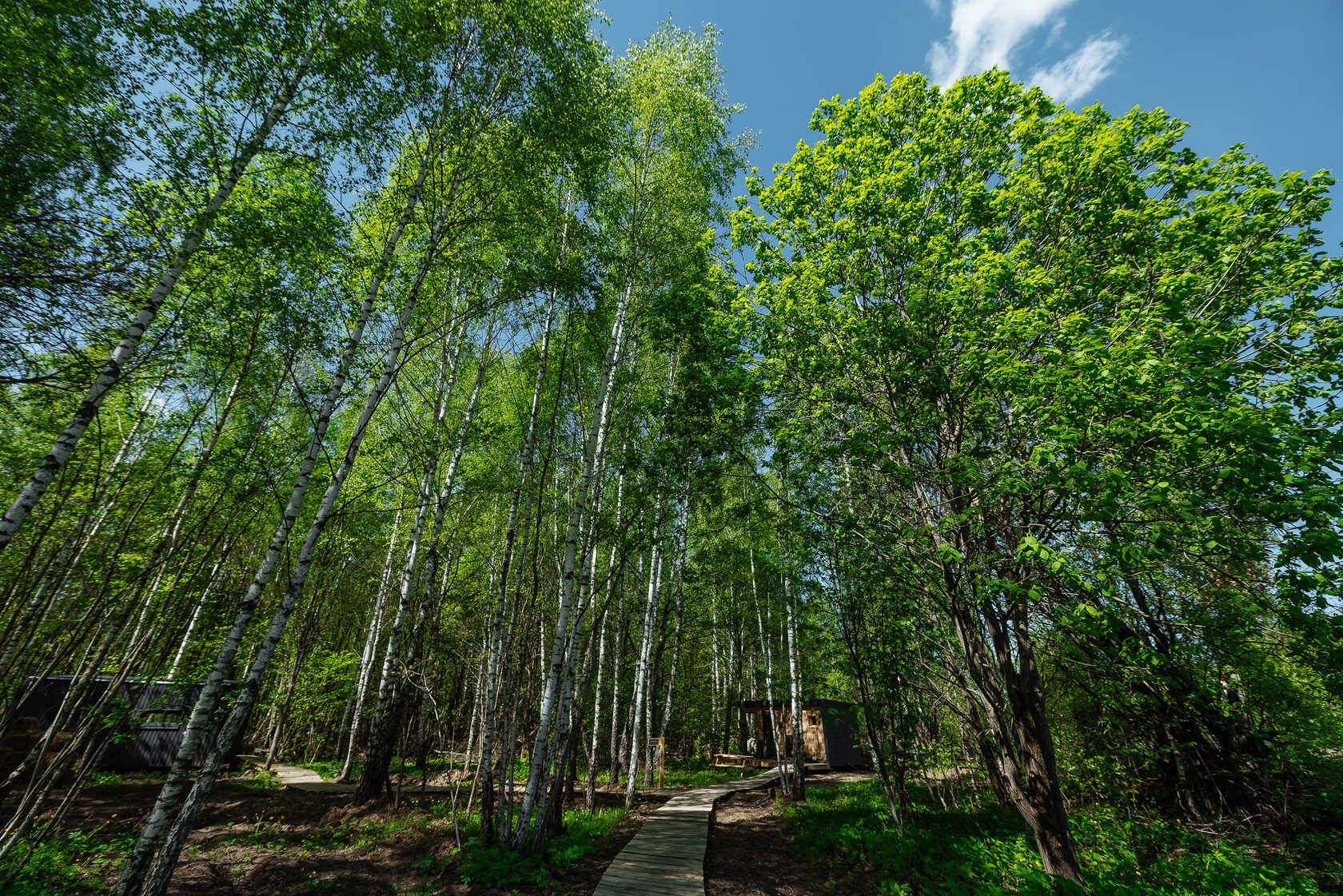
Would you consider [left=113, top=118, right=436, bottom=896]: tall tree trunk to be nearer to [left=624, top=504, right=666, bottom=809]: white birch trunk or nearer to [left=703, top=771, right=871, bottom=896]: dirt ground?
[left=703, top=771, right=871, bottom=896]: dirt ground

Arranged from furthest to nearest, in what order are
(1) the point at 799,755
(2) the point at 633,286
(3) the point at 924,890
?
(1) the point at 799,755, (2) the point at 633,286, (3) the point at 924,890

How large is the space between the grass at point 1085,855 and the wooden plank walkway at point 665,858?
184 cm

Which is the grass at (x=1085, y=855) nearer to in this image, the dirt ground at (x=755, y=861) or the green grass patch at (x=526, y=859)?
the dirt ground at (x=755, y=861)

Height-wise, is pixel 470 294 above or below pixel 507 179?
below

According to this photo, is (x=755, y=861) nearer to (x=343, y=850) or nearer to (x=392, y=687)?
(x=343, y=850)

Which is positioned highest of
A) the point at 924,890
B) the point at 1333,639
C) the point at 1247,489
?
the point at 1247,489

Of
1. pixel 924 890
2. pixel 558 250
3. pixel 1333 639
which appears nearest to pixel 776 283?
pixel 558 250

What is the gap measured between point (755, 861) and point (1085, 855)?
4.34 meters

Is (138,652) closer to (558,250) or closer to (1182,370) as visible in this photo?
(558,250)

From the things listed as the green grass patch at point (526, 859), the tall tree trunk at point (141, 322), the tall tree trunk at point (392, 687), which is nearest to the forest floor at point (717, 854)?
the green grass patch at point (526, 859)

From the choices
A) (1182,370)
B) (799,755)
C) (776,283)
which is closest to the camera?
(1182,370)

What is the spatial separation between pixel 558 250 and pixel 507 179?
1263mm

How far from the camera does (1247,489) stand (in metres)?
3.98

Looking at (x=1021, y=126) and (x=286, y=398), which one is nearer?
(x=1021, y=126)
